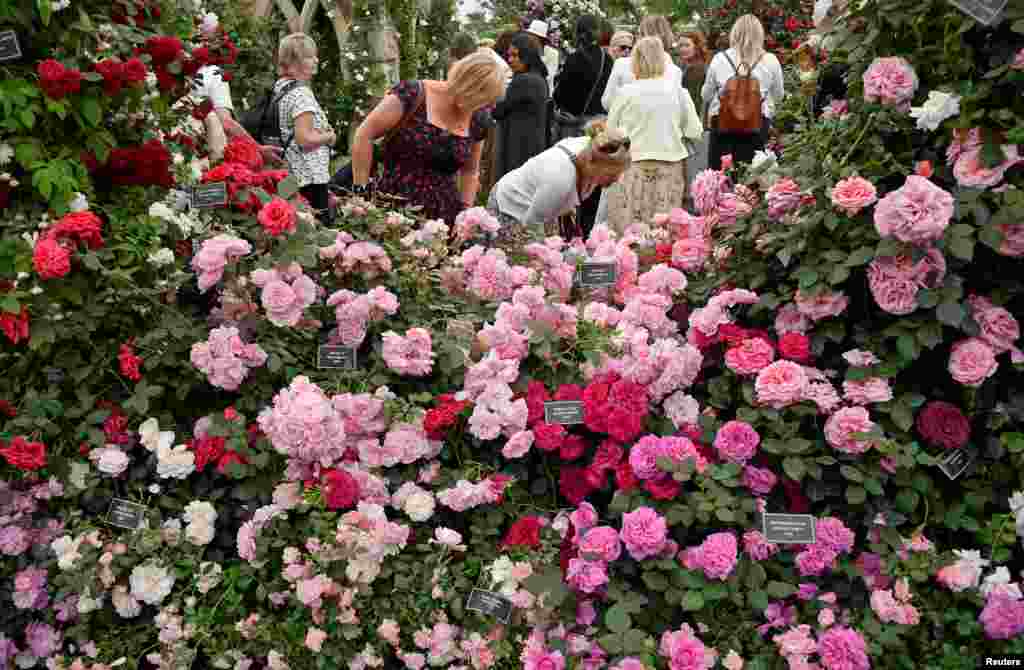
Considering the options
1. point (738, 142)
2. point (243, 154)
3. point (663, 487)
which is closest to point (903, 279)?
point (663, 487)

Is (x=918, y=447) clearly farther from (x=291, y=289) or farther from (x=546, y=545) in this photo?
(x=291, y=289)

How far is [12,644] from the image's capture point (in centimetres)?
254

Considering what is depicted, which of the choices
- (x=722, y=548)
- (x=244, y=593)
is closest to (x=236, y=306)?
(x=244, y=593)

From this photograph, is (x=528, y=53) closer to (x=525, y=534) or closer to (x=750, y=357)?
(x=750, y=357)

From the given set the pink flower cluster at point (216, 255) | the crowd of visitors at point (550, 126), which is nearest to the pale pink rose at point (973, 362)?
the crowd of visitors at point (550, 126)

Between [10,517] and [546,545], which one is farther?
[10,517]

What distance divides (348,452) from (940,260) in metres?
1.53

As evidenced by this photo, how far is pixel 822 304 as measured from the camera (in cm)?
213

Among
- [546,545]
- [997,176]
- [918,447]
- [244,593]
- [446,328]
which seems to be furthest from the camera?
[446,328]

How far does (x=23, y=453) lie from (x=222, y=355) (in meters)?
0.58

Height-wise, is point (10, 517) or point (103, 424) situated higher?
point (103, 424)

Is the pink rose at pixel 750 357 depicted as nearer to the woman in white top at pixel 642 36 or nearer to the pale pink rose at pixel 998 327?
the pale pink rose at pixel 998 327

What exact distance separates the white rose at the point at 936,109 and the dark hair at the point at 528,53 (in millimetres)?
4344

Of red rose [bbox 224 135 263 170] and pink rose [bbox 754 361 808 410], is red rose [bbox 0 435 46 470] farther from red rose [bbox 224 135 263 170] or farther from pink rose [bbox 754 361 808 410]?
pink rose [bbox 754 361 808 410]
